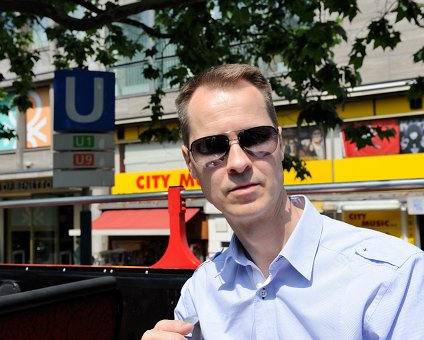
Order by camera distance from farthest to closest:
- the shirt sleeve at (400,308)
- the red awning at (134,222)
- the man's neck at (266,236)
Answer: the red awning at (134,222)
the man's neck at (266,236)
the shirt sleeve at (400,308)

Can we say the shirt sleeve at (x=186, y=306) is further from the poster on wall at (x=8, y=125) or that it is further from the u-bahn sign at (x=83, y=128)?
the poster on wall at (x=8, y=125)

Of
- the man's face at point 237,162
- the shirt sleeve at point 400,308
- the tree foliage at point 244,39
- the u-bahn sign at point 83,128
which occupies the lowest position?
the shirt sleeve at point 400,308

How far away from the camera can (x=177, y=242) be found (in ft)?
10.2

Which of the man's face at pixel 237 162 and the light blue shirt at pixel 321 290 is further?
the man's face at pixel 237 162

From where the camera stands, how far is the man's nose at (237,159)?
5.09 feet

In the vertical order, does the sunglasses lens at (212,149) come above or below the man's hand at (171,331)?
above

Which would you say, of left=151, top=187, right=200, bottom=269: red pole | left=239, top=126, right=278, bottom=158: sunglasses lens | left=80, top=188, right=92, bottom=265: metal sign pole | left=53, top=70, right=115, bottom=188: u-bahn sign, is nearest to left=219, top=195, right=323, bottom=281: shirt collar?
left=239, top=126, right=278, bottom=158: sunglasses lens

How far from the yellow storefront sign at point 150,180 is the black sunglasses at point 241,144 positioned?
14204mm

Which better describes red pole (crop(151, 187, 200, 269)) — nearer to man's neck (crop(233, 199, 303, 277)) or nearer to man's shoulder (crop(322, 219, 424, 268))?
man's neck (crop(233, 199, 303, 277))

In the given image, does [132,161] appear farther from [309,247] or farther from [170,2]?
[309,247]

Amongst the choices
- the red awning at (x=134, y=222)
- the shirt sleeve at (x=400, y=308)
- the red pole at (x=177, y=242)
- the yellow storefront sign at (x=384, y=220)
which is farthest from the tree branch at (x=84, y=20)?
the red awning at (x=134, y=222)

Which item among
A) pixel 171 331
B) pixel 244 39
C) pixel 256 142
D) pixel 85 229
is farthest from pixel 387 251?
pixel 244 39

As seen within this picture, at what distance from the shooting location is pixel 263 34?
27.3ft

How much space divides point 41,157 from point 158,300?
16.9 metres
